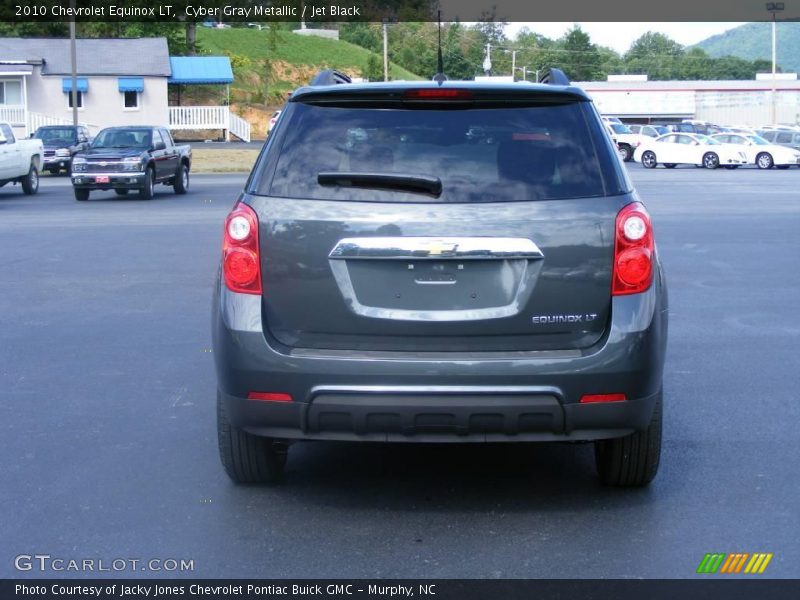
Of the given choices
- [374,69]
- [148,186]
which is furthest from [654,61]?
[148,186]

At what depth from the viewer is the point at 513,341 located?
4.96m

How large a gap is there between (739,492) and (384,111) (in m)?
2.46

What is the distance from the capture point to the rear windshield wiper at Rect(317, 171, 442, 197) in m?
5.02

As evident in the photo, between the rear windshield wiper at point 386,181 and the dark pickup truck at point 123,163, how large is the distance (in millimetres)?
23171

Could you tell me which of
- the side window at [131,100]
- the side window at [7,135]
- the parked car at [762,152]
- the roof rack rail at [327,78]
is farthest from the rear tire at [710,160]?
the roof rack rail at [327,78]

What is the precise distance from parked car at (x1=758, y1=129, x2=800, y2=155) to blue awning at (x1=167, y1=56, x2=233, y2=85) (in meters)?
30.6

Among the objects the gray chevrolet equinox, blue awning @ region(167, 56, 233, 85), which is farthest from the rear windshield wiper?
blue awning @ region(167, 56, 233, 85)

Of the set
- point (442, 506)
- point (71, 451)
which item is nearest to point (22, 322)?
point (71, 451)

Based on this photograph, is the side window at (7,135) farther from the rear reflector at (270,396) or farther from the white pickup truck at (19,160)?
the rear reflector at (270,396)

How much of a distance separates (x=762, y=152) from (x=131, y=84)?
33.9 m

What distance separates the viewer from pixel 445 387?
15.9ft

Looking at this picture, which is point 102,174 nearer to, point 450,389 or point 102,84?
point 450,389

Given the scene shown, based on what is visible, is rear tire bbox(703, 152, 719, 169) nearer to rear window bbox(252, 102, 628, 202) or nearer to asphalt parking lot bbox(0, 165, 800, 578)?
asphalt parking lot bbox(0, 165, 800, 578)

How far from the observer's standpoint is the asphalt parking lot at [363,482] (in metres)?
4.86
